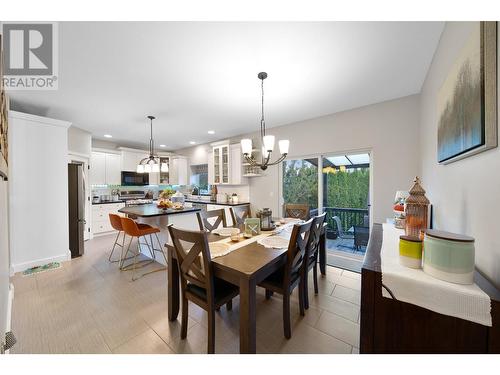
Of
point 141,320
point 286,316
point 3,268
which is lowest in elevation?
point 141,320

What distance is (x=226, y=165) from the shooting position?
4.90m

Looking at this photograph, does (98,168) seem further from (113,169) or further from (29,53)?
(29,53)

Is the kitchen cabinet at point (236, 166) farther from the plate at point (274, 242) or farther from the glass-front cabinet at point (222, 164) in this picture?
the plate at point (274, 242)

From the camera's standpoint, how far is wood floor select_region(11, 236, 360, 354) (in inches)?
57.8

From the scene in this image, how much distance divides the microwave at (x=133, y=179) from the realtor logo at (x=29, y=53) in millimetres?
3340

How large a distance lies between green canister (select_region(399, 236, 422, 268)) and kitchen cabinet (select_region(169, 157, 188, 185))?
19.8 ft

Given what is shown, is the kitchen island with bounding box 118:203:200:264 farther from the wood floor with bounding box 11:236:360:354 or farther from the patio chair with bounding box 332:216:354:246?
the patio chair with bounding box 332:216:354:246

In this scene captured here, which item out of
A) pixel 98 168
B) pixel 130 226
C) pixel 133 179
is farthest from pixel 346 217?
pixel 98 168

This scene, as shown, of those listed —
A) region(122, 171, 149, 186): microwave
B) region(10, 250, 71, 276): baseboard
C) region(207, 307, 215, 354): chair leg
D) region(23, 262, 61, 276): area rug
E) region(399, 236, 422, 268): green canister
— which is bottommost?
region(23, 262, 61, 276): area rug

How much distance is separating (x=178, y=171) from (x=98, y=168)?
206cm

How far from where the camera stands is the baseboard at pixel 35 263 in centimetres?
263

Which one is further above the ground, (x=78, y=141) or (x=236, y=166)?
(x=78, y=141)

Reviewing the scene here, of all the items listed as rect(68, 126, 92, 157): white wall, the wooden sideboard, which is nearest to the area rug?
rect(68, 126, 92, 157): white wall

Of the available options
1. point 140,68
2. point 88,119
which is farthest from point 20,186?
point 140,68
